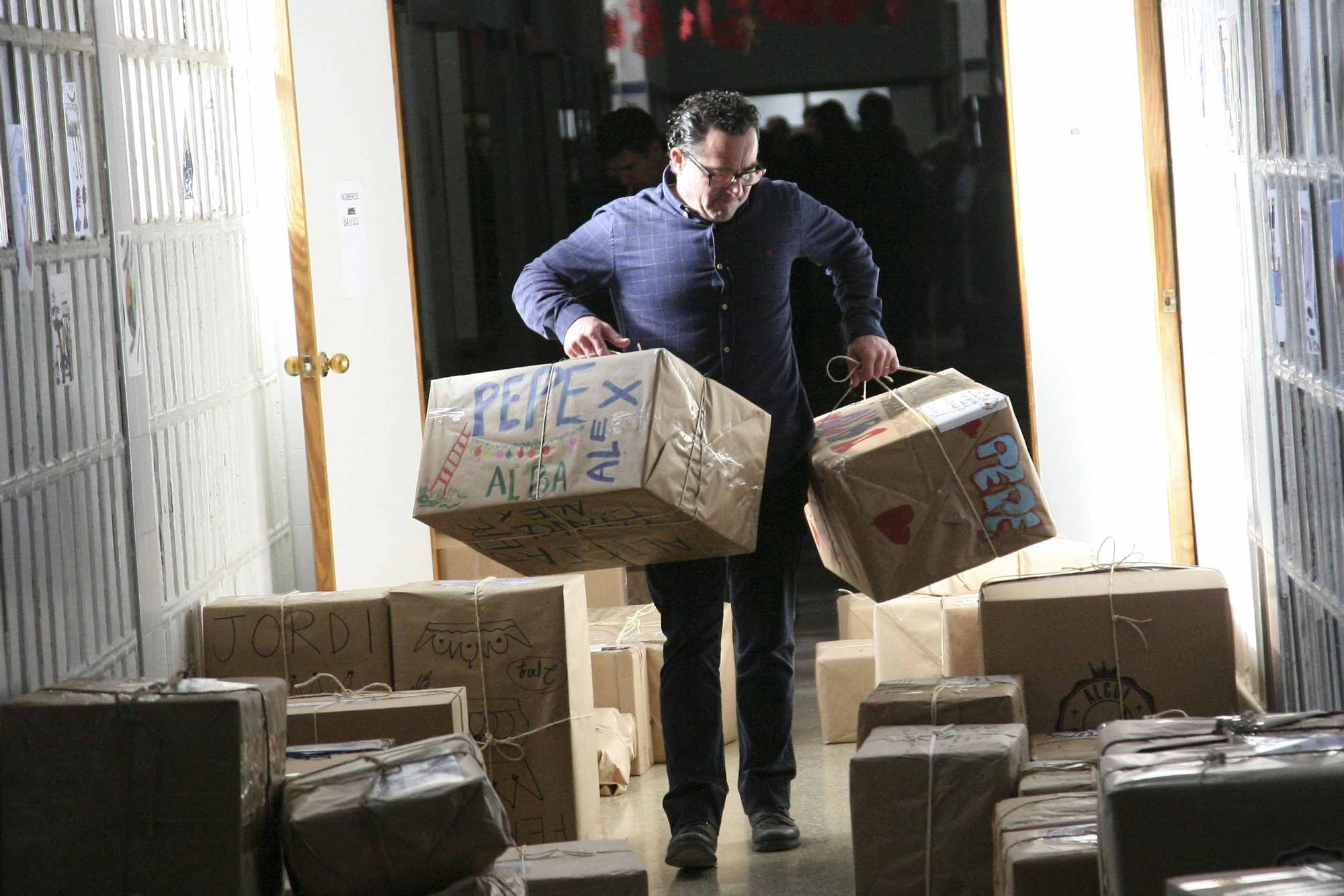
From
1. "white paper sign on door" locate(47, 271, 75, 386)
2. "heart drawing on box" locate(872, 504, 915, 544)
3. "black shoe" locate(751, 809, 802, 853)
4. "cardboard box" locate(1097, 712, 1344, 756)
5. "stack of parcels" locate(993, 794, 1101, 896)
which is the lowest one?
"black shoe" locate(751, 809, 802, 853)

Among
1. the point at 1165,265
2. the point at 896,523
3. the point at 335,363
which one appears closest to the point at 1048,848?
the point at 896,523

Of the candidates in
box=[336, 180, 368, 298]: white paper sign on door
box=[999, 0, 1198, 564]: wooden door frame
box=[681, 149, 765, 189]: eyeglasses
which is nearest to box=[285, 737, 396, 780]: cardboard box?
box=[681, 149, 765, 189]: eyeglasses

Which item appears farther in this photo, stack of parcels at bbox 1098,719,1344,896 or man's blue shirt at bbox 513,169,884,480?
man's blue shirt at bbox 513,169,884,480

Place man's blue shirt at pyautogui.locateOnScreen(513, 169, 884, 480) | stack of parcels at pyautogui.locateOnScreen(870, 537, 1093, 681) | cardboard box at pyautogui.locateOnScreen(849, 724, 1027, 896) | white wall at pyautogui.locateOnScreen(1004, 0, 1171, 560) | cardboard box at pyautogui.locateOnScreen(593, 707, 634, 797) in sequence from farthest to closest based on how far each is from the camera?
white wall at pyautogui.locateOnScreen(1004, 0, 1171, 560), cardboard box at pyautogui.locateOnScreen(593, 707, 634, 797), stack of parcels at pyautogui.locateOnScreen(870, 537, 1093, 681), man's blue shirt at pyautogui.locateOnScreen(513, 169, 884, 480), cardboard box at pyautogui.locateOnScreen(849, 724, 1027, 896)

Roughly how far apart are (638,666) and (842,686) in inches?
20.1

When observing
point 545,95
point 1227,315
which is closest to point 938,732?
point 1227,315

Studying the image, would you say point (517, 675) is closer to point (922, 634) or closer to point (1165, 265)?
point (922, 634)

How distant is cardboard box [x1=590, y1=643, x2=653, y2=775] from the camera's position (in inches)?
147

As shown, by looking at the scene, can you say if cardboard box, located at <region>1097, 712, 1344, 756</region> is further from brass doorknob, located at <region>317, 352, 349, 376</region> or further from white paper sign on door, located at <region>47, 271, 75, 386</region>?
brass doorknob, located at <region>317, 352, 349, 376</region>

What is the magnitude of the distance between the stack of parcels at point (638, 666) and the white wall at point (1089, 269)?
115 cm

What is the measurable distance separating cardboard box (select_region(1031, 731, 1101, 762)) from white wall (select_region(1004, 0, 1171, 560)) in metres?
1.45

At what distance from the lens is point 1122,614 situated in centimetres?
307

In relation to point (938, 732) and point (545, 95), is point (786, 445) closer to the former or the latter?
point (938, 732)

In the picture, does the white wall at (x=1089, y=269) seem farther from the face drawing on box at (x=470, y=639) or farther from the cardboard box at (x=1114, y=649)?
the face drawing on box at (x=470, y=639)
